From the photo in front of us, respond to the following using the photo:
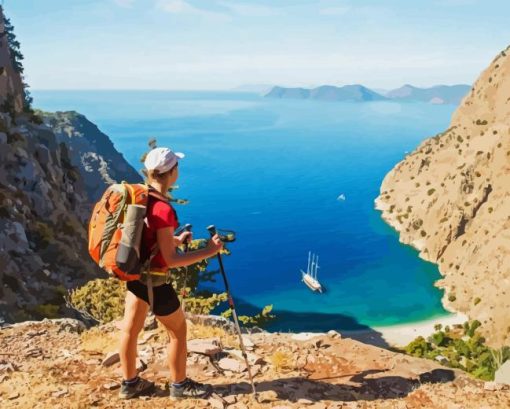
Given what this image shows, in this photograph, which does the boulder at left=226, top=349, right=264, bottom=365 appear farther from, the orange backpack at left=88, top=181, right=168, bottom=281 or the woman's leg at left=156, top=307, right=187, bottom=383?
the orange backpack at left=88, top=181, right=168, bottom=281

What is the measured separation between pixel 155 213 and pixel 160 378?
3.53 m

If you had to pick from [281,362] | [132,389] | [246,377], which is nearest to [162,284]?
[132,389]

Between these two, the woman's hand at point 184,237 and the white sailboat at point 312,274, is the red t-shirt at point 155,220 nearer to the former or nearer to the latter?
the woman's hand at point 184,237

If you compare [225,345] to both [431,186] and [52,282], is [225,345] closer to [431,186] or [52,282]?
[52,282]

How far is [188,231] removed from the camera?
6.75 metres

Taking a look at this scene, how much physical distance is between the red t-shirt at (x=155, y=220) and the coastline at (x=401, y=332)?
6451 centimetres

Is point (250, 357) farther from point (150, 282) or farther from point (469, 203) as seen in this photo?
point (469, 203)

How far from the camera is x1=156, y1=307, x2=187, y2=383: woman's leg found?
6270mm

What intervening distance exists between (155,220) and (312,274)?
3808 inches

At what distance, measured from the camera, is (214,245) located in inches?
245

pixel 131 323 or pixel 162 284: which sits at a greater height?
pixel 162 284

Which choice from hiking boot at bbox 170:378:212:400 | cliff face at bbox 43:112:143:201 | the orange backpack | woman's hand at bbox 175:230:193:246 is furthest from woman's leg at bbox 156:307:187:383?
cliff face at bbox 43:112:143:201

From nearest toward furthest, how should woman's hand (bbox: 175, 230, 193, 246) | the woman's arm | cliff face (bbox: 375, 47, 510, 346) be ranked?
1. the woman's arm
2. woman's hand (bbox: 175, 230, 193, 246)
3. cliff face (bbox: 375, 47, 510, 346)

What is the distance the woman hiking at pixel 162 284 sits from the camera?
572cm
